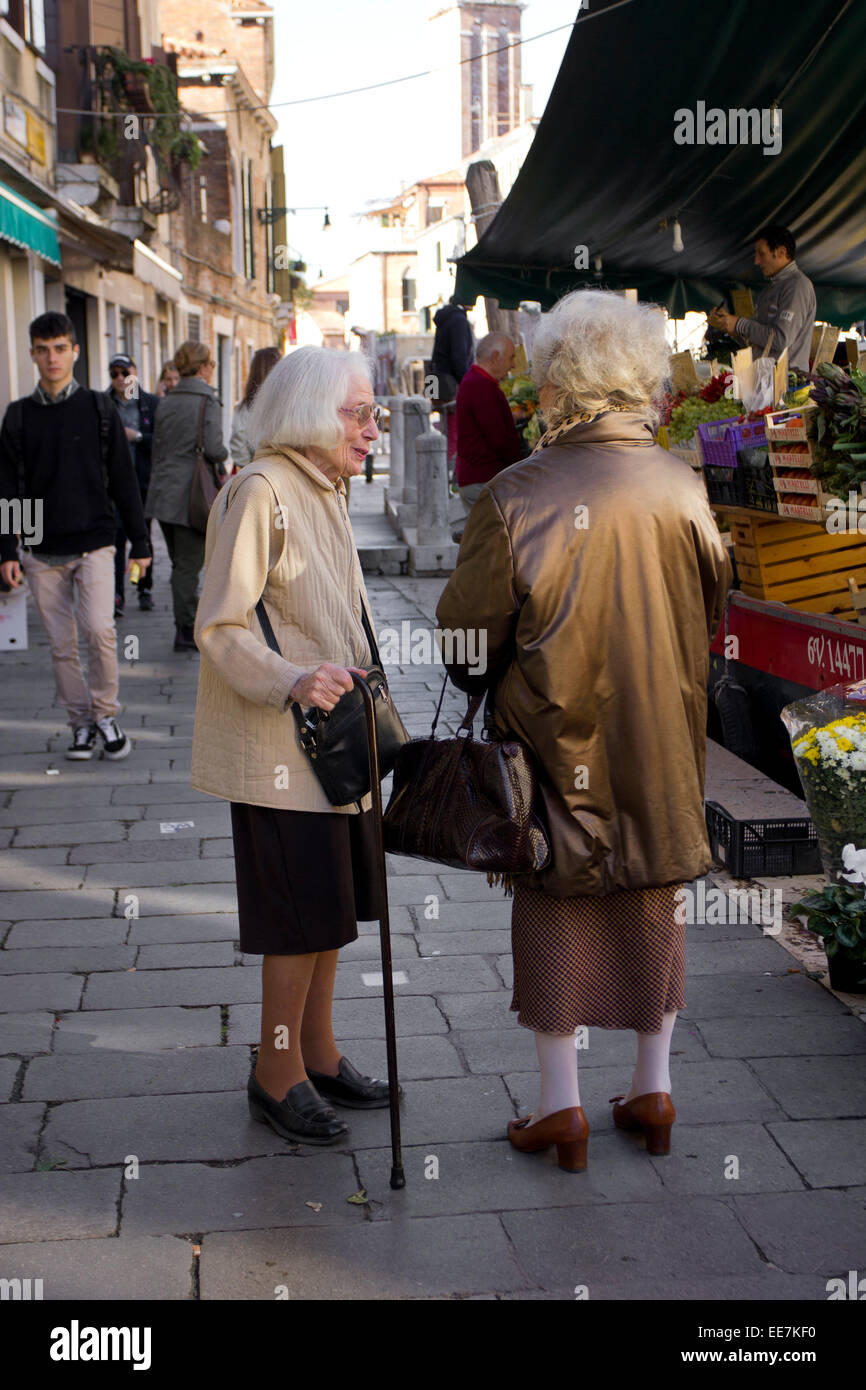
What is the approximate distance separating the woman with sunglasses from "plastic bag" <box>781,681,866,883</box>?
585cm

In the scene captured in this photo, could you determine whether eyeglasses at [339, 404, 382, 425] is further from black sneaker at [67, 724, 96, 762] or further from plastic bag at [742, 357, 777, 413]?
black sneaker at [67, 724, 96, 762]

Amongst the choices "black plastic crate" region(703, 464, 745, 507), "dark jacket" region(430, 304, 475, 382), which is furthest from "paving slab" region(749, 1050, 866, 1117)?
"dark jacket" region(430, 304, 475, 382)

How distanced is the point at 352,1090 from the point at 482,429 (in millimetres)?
6914

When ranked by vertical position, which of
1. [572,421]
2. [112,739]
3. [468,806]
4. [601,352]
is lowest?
[112,739]

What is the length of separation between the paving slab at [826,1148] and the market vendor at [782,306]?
5.20 meters

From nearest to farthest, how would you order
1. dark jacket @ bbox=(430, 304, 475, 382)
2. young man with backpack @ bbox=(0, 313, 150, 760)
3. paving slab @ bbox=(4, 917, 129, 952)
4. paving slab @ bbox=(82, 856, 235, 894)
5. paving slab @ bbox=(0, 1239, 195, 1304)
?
paving slab @ bbox=(0, 1239, 195, 1304) < paving slab @ bbox=(4, 917, 129, 952) < paving slab @ bbox=(82, 856, 235, 894) < young man with backpack @ bbox=(0, 313, 150, 760) < dark jacket @ bbox=(430, 304, 475, 382)

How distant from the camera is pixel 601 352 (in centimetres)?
308

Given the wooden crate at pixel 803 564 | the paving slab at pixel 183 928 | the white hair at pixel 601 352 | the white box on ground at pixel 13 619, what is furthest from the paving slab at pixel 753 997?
the white box on ground at pixel 13 619

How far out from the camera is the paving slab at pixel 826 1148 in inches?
127

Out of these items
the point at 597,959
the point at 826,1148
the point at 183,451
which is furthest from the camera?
the point at 183,451

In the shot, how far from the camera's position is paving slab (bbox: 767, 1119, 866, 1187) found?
10.6 ft

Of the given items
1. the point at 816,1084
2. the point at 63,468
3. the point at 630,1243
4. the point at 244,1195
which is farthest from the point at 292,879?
the point at 63,468

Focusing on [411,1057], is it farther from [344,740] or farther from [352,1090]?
[344,740]

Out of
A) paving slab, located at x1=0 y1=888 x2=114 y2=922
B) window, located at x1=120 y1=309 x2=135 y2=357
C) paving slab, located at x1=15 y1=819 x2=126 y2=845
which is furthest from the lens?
window, located at x1=120 y1=309 x2=135 y2=357
